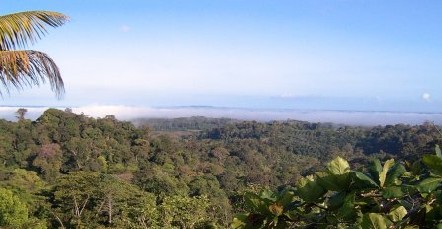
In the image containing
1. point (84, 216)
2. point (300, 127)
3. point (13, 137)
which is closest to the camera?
point (84, 216)

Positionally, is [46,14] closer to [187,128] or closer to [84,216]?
[84,216]

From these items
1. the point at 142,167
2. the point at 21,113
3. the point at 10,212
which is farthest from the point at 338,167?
the point at 21,113

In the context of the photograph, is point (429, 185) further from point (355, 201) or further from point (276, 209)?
point (276, 209)

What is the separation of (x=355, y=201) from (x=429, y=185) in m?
0.14

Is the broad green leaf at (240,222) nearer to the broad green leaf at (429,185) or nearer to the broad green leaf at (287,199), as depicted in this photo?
the broad green leaf at (287,199)

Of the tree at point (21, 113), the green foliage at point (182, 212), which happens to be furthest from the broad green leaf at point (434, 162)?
the tree at point (21, 113)

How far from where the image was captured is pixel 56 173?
1176 inches

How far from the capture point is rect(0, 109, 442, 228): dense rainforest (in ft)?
50.1

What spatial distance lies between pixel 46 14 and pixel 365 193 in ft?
10.6

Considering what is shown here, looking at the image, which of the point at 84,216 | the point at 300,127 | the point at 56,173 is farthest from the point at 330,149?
the point at 84,216

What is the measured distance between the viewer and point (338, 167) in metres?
0.91

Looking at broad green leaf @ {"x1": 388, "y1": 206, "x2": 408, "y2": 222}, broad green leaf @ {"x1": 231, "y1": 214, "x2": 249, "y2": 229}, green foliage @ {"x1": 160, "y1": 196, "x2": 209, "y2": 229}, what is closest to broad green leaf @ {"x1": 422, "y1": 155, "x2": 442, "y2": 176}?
broad green leaf @ {"x1": 388, "y1": 206, "x2": 408, "y2": 222}

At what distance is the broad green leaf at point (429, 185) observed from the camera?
2.59ft

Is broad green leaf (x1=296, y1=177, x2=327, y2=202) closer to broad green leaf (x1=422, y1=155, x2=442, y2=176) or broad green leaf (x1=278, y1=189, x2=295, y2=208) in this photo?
broad green leaf (x1=278, y1=189, x2=295, y2=208)
